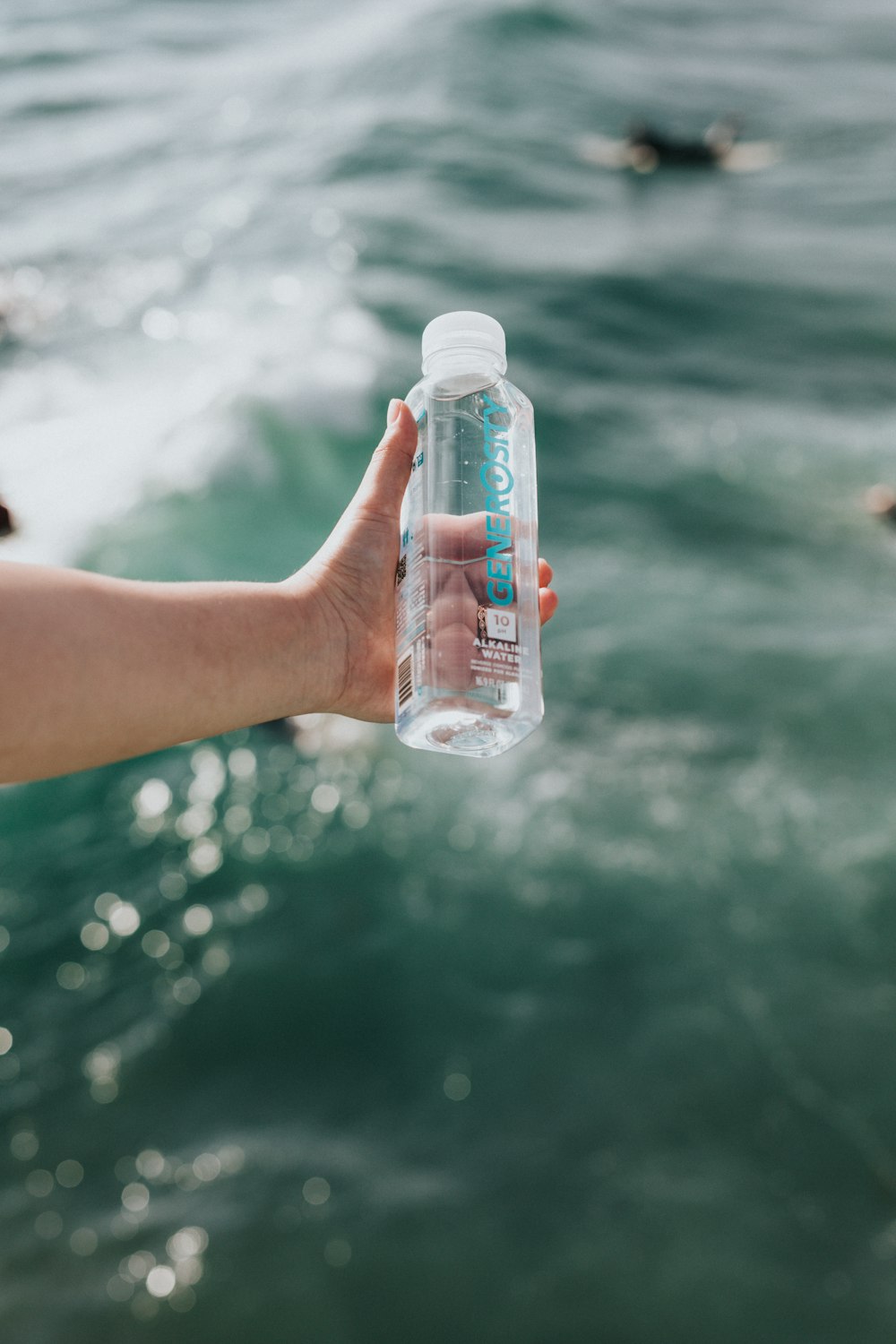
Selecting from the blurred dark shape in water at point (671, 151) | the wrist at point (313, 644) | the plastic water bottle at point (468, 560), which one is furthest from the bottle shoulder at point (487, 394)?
the blurred dark shape in water at point (671, 151)

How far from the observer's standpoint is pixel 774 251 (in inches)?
599

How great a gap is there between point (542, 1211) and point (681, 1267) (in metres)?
0.59

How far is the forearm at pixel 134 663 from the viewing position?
194 centimetres

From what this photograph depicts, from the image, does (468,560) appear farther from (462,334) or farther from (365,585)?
(462,334)

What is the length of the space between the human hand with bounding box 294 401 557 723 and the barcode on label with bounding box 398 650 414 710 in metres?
0.28

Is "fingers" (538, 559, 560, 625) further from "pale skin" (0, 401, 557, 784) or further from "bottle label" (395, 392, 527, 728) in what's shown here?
"bottle label" (395, 392, 527, 728)

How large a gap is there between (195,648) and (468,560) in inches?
26.4

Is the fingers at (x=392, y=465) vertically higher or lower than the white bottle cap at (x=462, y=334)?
lower

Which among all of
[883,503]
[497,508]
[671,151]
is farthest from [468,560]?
[671,151]

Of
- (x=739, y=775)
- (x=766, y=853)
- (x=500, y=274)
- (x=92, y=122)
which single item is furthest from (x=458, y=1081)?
(x=92, y=122)

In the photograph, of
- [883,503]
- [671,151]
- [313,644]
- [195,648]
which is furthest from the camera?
[671,151]

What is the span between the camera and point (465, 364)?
98.7 inches

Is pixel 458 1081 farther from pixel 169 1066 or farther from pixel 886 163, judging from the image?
pixel 886 163

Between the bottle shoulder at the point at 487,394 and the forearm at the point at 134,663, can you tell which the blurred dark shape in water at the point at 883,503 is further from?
the forearm at the point at 134,663
